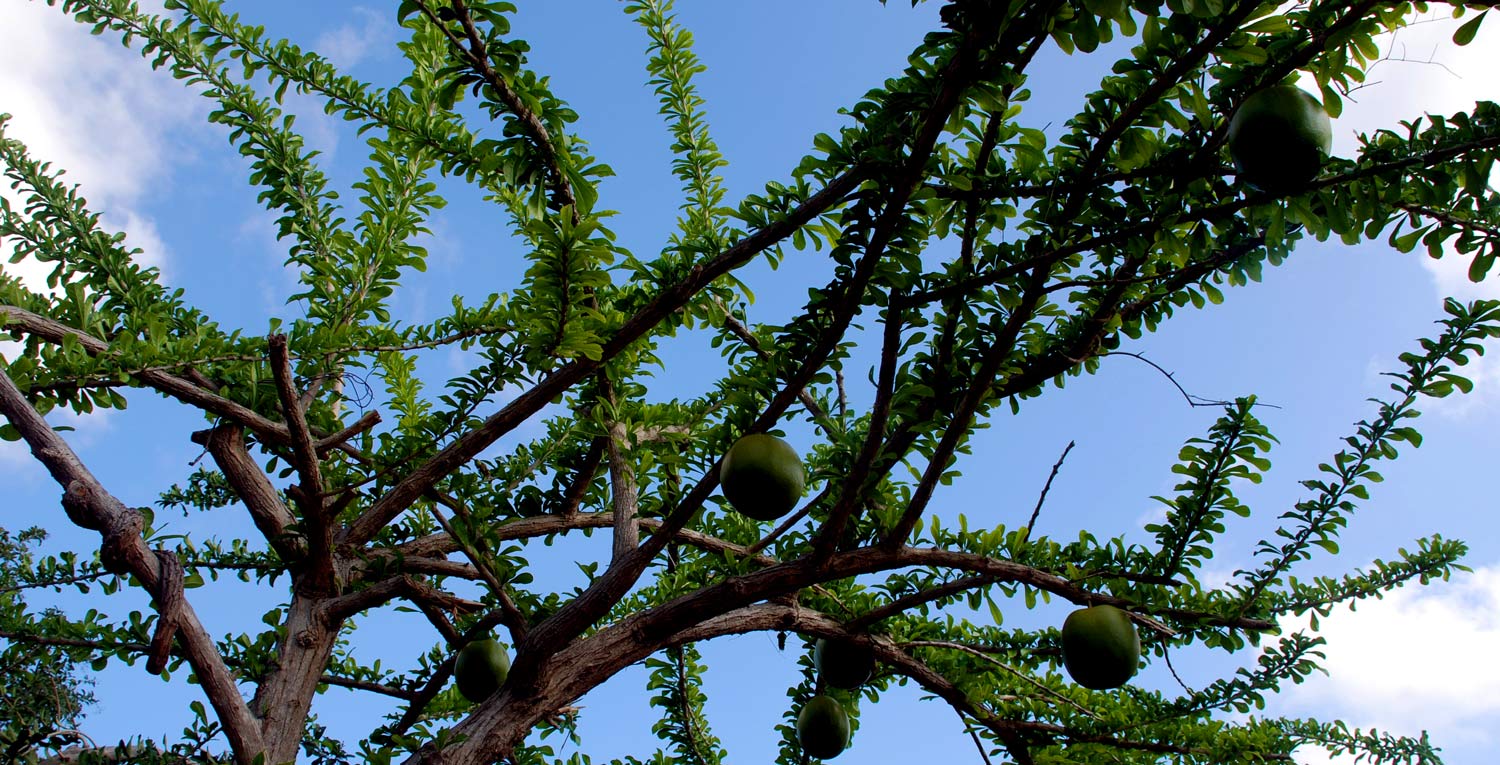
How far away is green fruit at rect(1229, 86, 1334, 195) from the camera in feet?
5.68

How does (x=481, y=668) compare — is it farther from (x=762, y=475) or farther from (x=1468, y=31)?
(x=1468, y=31)

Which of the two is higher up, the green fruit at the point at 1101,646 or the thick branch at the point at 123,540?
the thick branch at the point at 123,540

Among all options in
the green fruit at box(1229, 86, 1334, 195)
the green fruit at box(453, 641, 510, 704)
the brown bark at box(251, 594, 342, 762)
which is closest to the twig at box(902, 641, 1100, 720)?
the green fruit at box(453, 641, 510, 704)

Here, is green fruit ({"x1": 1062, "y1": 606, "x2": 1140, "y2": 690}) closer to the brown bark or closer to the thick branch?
the thick branch

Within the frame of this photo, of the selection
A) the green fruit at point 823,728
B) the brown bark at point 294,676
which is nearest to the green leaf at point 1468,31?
the green fruit at point 823,728

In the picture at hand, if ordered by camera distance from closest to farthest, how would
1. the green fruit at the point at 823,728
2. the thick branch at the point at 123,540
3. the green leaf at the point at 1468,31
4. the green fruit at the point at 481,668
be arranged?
the green leaf at the point at 1468,31, the thick branch at the point at 123,540, the green fruit at the point at 481,668, the green fruit at the point at 823,728

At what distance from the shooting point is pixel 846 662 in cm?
335

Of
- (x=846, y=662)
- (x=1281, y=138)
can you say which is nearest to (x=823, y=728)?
(x=846, y=662)

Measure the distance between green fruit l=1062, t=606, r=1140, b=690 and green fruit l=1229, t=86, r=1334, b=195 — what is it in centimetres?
124

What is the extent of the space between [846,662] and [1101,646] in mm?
1144

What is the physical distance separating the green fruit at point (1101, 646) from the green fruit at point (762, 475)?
2.82ft

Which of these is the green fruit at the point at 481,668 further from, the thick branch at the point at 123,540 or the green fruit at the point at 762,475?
the green fruit at the point at 762,475

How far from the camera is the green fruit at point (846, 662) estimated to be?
11.0 ft

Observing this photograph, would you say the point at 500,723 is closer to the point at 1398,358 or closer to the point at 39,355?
the point at 39,355
